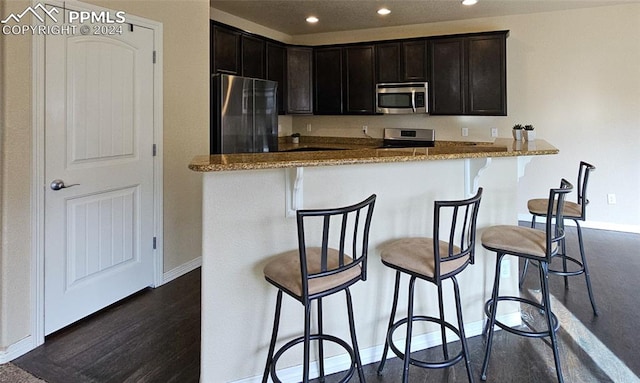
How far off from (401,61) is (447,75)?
644mm

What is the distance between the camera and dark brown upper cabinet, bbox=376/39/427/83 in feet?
17.5

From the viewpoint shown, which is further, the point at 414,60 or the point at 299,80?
the point at 299,80

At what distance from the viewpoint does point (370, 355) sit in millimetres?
2238

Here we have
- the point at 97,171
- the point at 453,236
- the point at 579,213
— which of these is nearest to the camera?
the point at 453,236

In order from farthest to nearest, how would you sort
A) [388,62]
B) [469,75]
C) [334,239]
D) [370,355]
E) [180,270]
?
1. [388,62]
2. [469,75]
3. [180,270]
4. [370,355]
5. [334,239]

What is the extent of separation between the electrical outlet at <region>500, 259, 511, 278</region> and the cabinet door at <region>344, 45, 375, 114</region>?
3537 mm

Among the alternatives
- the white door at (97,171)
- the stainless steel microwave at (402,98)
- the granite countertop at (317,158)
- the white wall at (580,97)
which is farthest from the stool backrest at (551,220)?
the white wall at (580,97)

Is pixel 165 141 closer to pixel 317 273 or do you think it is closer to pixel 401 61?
pixel 317 273

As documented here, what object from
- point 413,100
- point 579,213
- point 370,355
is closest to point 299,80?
point 413,100

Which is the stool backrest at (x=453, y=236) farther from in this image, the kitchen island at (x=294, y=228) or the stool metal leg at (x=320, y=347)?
the stool metal leg at (x=320, y=347)

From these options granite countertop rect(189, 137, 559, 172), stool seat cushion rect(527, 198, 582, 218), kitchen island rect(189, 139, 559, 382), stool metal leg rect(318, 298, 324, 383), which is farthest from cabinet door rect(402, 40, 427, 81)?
stool metal leg rect(318, 298, 324, 383)

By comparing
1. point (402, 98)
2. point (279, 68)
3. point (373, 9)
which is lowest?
point (402, 98)

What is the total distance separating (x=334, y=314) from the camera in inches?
84.4

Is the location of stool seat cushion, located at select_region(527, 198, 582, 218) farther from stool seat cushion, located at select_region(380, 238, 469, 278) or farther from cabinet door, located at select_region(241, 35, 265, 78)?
cabinet door, located at select_region(241, 35, 265, 78)
